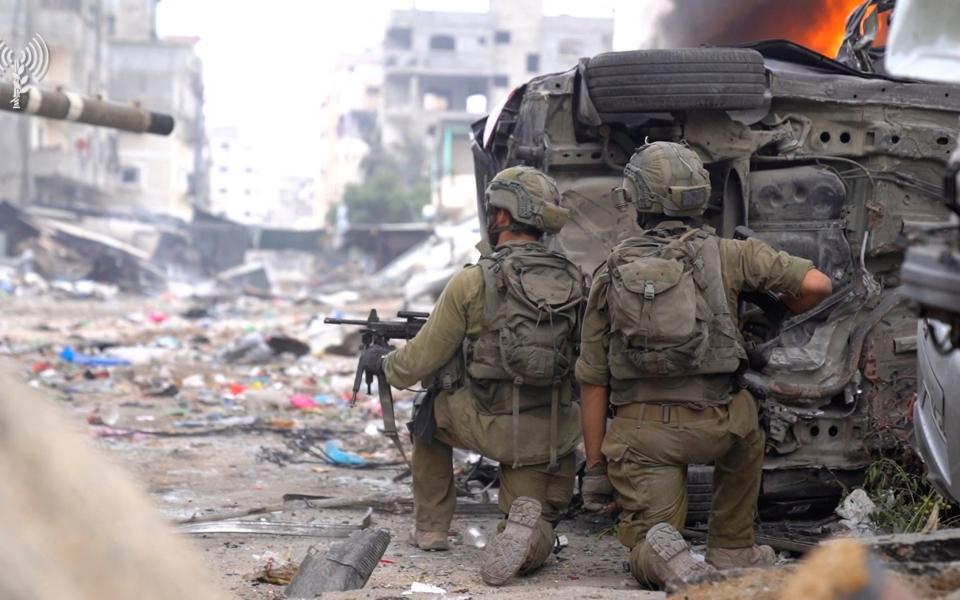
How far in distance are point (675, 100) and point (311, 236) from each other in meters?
35.9

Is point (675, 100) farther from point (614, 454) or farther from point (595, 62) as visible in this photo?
point (614, 454)

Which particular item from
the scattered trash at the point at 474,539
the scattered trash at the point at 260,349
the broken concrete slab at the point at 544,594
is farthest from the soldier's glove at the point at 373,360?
the scattered trash at the point at 260,349

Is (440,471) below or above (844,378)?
below

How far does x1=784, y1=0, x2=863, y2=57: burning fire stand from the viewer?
10555 mm

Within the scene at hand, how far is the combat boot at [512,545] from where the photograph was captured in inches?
169

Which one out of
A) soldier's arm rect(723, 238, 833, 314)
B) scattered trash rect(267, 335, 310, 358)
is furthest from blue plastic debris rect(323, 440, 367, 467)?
scattered trash rect(267, 335, 310, 358)

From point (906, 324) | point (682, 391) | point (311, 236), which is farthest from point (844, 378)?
point (311, 236)

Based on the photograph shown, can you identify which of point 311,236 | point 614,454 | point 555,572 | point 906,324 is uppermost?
point 906,324

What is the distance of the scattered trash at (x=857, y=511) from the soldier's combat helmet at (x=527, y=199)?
1.74 metres

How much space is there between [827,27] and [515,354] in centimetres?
719

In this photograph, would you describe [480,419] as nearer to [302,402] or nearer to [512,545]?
[512,545]

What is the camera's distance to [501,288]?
473 cm

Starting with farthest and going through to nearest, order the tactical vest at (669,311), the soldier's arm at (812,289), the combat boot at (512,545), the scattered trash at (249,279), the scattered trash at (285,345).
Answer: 1. the scattered trash at (249,279)
2. the scattered trash at (285,345)
3. the combat boot at (512,545)
4. the soldier's arm at (812,289)
5. the tactical vest at (669,311)

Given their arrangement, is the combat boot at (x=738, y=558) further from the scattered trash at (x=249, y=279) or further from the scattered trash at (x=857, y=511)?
the scattered trash at (x=249, y=279)
